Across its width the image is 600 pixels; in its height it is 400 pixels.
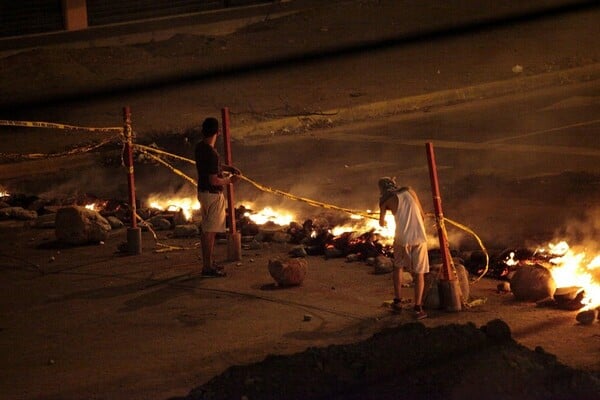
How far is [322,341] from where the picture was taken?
8445 millimetres

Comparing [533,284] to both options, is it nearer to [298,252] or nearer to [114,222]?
[298,252]

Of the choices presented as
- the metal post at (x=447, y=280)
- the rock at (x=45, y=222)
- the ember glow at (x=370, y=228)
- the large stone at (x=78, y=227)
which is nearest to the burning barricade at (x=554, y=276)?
the metal post at (x=447, y=280)

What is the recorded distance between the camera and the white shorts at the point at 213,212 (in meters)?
10.9

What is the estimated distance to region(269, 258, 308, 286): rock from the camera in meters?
10.2

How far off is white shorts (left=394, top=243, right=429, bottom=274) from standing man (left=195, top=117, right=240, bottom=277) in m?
2.29

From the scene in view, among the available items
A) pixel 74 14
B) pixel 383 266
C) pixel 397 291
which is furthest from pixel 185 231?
pixel 74 14

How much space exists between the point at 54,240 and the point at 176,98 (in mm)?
7811

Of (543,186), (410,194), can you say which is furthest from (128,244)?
(543,186)

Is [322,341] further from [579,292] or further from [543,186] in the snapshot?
[543,186]

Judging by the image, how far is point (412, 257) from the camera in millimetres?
9180

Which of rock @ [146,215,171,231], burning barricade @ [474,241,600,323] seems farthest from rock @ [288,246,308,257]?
rock @ [146,215,171,231]

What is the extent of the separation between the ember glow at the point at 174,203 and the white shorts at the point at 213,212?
2.87m

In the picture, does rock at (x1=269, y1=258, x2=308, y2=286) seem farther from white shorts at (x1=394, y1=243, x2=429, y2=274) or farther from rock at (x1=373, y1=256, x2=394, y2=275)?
white shorts at (x1=394, y1=243, x2=429, y2=274)

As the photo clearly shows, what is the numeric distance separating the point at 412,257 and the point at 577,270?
169 centimetres
